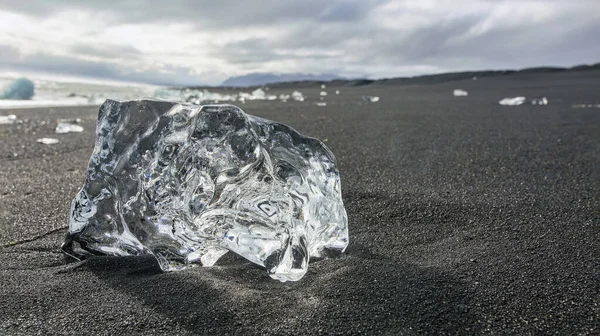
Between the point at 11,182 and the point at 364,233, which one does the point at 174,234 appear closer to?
the point at 364,233

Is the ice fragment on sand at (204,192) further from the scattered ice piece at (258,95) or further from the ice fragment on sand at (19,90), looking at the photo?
the ice fragment on sand at (19,90)

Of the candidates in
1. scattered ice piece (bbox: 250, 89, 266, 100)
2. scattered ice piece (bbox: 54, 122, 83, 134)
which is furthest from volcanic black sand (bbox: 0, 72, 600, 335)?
scattered ice piece (bbox: 250, 89, 266, 100)

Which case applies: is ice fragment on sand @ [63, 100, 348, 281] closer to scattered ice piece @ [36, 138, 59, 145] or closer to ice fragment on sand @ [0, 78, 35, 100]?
scattered ice piece @ [36, 138, 59, 145]

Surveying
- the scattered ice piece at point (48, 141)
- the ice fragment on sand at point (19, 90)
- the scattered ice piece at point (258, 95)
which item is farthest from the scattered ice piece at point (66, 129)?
the ice fragment on sand at point (19, 90)

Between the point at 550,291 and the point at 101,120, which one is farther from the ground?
the point at 101,120

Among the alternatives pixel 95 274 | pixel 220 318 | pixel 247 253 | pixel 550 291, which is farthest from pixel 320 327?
pixel 95 274

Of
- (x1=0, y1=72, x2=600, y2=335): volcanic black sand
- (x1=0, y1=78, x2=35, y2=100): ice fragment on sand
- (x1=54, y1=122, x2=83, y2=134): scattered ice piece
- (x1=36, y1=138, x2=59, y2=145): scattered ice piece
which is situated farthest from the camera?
(x1=0, y1=78, x2=35, y2=100): ice fragment on sand

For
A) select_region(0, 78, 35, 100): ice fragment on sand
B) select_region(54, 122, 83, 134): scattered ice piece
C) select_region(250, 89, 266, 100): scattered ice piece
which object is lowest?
select_region(54, 122, 83, 134): scattered ice piece
